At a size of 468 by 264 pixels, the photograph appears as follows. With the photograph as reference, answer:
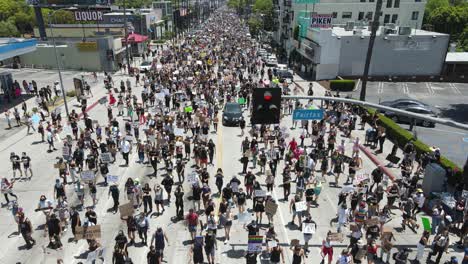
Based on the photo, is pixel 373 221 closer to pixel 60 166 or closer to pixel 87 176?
pixel 87 176

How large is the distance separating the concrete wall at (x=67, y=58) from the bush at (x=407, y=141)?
38755 millimetres

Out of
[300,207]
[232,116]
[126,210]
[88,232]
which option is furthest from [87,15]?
[300,207]

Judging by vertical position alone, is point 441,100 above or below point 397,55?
below

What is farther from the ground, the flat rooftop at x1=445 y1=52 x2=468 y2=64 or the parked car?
the flat rooftop at x1=445 y1=52 x2=468 y2=64

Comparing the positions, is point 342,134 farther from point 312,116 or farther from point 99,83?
point 99,83

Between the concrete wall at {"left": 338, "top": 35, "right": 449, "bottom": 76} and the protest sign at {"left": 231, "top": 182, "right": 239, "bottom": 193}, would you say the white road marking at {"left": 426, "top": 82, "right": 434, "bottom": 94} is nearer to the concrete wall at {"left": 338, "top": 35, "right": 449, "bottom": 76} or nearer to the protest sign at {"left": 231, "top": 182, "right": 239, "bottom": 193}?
the concrete wall at {"left": 338, "top": 35, "right": 449, "bottom": 76}

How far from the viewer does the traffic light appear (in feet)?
36.8

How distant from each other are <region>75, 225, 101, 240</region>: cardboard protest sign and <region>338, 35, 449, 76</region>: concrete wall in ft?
135

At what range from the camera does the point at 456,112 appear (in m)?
34.5

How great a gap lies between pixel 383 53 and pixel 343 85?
9.35 meters

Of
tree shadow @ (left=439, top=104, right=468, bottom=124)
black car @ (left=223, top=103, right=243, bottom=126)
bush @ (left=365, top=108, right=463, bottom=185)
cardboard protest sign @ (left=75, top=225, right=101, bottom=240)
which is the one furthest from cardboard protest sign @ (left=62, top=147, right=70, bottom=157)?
tree shadow @ (left=439, top=104, right=468, bottom=124)

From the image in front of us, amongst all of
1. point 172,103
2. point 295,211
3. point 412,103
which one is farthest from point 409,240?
point 172,103

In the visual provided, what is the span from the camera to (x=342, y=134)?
27.0 m

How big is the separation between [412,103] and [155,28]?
2919 inches
